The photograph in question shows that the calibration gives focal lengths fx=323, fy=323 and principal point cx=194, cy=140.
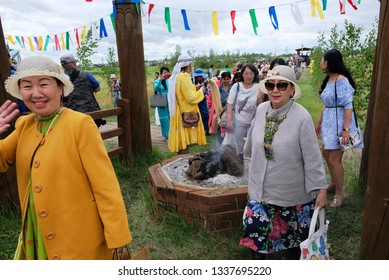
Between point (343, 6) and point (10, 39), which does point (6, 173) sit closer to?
point (343, 6)

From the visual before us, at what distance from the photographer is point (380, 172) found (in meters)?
1.83

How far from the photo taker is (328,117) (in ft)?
11.4

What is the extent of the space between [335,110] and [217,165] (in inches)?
55.0

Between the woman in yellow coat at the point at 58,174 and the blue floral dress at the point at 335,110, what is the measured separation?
2.64m

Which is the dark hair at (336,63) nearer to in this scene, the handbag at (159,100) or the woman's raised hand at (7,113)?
the woman's raised hand at (7,113)

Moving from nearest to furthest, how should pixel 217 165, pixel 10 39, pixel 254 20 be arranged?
pixel 217 165 → pixel 254 20 → pixel 10 39

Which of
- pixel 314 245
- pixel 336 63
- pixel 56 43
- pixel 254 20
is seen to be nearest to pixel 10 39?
pixel 56 43

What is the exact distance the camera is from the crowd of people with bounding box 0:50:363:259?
1.53m

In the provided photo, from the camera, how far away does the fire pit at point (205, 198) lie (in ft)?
9.99

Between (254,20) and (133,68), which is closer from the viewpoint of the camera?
(254,20)

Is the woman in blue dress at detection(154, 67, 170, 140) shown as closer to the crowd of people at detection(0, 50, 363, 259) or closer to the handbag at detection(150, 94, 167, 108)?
the handbag at detection(150, 94, 167, 108)

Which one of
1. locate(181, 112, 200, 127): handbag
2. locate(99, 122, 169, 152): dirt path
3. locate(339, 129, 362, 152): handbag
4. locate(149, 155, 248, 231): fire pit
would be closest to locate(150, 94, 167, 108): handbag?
locate(99, 122, 169, 152): dirt path

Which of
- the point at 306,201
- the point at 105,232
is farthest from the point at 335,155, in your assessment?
the point at 105,232

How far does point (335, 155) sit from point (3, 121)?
316 cm
